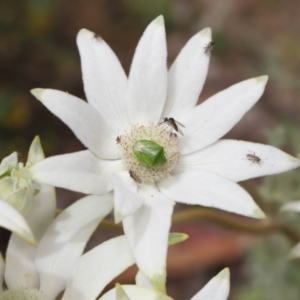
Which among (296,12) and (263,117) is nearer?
(263,117)

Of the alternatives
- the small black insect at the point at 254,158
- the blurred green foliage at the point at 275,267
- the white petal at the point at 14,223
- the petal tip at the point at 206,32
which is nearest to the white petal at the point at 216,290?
the small black insect at the point at 254,158

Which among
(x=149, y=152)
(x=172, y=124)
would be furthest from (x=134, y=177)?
(x=172, y=124)

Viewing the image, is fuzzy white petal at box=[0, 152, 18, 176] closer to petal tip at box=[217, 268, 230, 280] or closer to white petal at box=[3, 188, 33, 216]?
white petal at box=[3, 188, 33, 216]

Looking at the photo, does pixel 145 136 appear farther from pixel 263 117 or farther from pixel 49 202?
pixel 263 117

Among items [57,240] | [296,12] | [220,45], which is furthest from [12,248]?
[296,12]

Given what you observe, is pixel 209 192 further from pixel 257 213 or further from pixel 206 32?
pixel 206 32
